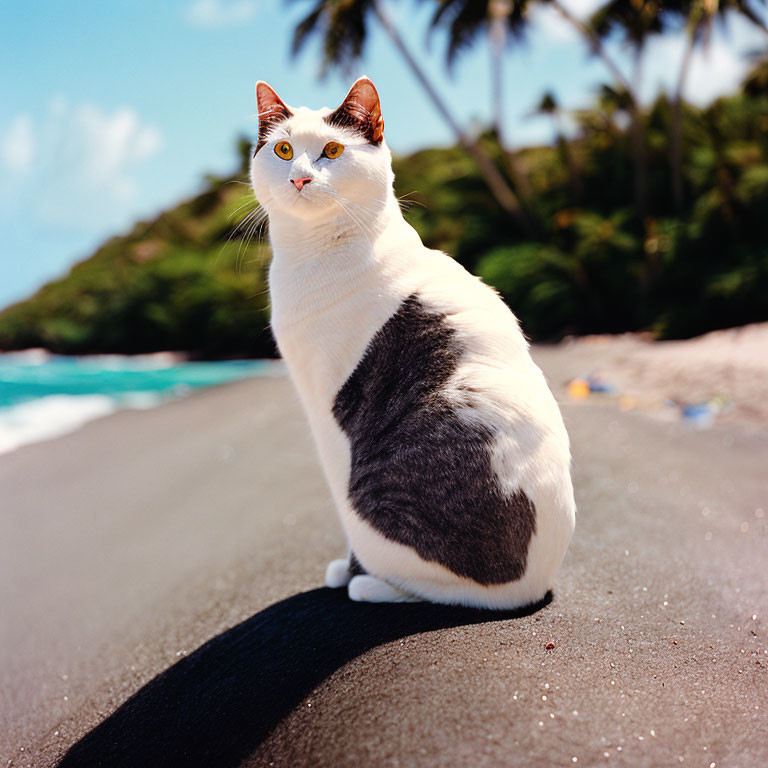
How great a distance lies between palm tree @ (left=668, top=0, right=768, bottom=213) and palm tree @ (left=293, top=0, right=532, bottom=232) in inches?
128

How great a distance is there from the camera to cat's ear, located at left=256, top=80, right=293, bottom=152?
7.04ft

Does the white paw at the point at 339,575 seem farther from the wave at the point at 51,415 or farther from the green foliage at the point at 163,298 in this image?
the green foliage at the point at 163,298

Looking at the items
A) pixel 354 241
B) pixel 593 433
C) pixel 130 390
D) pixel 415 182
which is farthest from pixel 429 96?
pixel 354 241

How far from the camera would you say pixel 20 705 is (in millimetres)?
2375

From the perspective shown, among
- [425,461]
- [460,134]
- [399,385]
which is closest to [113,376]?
[460,134]

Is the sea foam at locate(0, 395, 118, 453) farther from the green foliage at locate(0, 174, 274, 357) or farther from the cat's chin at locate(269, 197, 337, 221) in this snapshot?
the cat's chin at locate(269, 197, 337, 221)

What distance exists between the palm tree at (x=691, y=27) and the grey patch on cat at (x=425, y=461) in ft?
43.2

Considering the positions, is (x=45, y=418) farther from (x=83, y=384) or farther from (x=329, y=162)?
(x=329, y=162)

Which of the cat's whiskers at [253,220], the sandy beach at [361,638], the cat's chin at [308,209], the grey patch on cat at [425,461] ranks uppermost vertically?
the cat's whiskers at [253,220]

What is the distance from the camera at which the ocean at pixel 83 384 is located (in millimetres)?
8875

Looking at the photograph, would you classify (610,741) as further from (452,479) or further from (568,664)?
(452,479)

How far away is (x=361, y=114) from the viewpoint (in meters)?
2.05

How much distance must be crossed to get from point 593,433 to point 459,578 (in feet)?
10.7

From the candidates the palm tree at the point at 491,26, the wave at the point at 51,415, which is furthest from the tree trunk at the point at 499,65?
the wave at the point at 51,415
